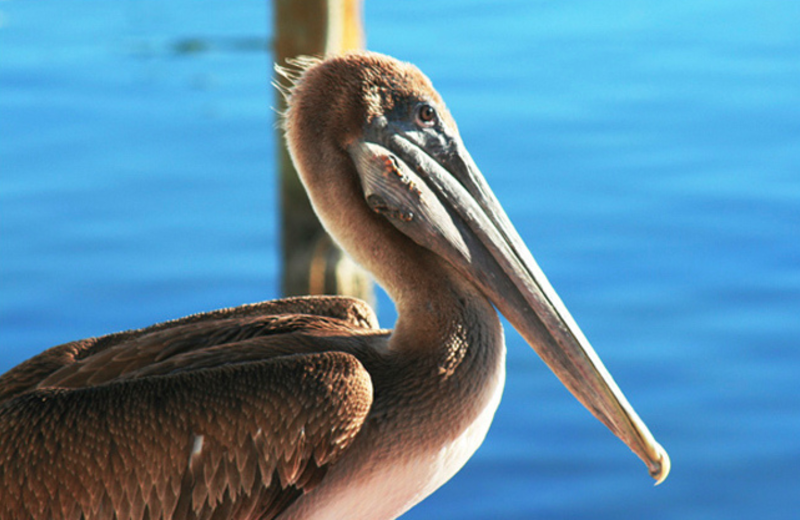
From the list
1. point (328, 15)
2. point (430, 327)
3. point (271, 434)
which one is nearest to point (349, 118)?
point (430, 327)

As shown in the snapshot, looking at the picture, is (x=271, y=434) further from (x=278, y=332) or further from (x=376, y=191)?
(x=376, y=191)

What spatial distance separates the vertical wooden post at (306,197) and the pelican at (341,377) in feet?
7.91

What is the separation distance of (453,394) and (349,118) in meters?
0.66

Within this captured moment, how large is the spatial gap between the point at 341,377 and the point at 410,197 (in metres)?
0.43

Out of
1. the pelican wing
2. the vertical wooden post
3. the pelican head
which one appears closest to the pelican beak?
the pelican head

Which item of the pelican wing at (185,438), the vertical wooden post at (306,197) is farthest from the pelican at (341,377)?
the vertical wooden post at (306,197)

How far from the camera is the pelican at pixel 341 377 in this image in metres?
2.87

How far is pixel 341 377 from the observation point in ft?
Result: 9.39

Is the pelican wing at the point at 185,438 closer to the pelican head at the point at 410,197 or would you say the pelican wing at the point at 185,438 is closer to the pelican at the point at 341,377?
the pelican at the point at 341,377

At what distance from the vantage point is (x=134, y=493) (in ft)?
9.51

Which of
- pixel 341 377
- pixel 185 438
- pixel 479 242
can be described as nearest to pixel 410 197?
pixel 479 242

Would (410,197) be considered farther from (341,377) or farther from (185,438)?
(185,438)

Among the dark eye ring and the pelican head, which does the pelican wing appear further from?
the dark eye ring

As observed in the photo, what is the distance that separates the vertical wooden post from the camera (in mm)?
5543
